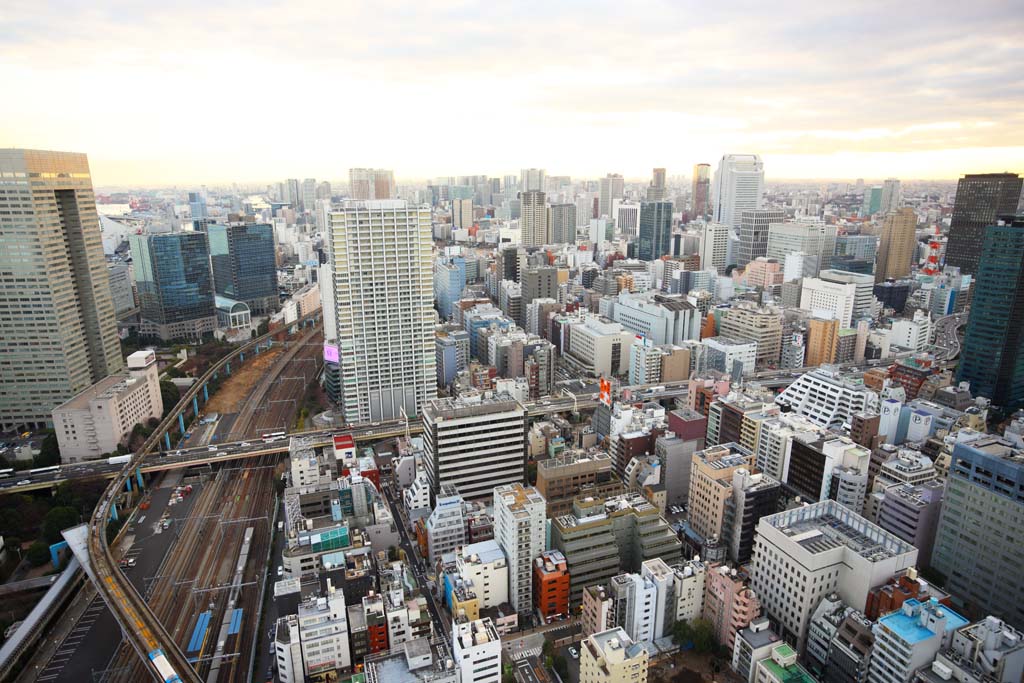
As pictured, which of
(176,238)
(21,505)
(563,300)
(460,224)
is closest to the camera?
(21,505)

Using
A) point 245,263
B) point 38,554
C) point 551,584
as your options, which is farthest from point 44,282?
point 551,584

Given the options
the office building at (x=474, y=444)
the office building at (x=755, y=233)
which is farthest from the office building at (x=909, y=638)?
the office building at (x=755, y=233)

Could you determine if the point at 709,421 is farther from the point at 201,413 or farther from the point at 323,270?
the point at 201,413

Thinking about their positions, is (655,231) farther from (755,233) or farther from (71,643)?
(71,643)

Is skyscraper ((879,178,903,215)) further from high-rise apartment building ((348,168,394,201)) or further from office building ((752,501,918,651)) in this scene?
office building ((752,501,918,651))

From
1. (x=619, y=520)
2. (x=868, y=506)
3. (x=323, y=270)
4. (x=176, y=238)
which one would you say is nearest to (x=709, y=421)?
(x=868, y=506)

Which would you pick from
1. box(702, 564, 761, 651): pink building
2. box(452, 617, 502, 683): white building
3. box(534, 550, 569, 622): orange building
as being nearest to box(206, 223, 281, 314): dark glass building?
box(534, 550, 569, 622): orange building

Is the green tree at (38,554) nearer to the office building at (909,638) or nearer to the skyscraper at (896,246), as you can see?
the office building at (909,638)
